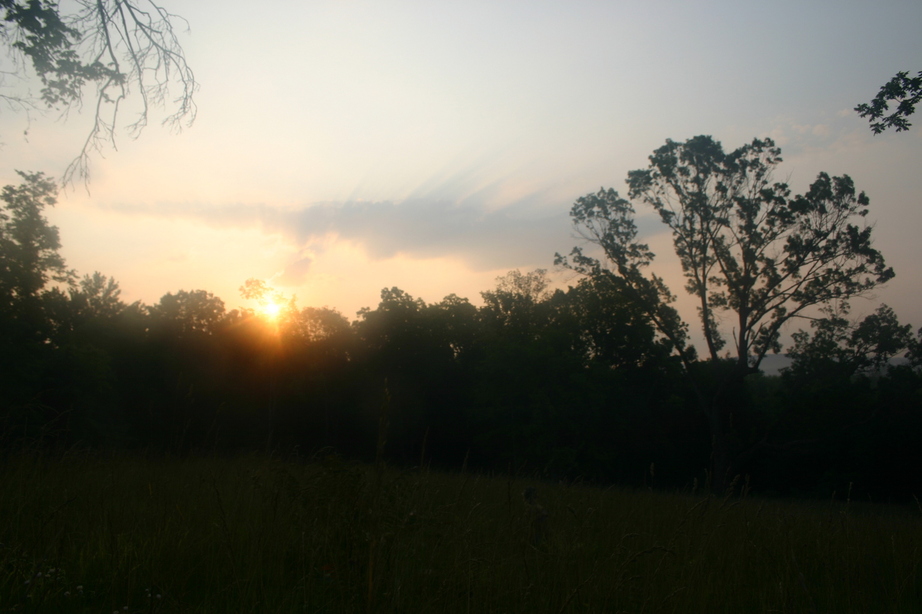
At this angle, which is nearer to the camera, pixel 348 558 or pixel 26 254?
pixel 348 558

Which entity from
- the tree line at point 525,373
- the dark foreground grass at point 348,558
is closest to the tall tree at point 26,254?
the tree line at point 525,373

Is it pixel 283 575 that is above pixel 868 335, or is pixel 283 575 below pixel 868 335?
below

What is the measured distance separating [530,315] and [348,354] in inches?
574

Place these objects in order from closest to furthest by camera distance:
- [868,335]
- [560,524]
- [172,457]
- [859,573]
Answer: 1. [859,573]
2. [560,524]
3. [172,457]
4. [868,335]

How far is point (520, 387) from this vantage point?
1300 inches

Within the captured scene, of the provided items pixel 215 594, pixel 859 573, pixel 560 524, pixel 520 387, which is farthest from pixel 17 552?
pixel 520 387

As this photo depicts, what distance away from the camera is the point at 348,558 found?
2.90 metres

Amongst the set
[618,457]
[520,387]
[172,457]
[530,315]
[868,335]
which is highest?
[530,315]

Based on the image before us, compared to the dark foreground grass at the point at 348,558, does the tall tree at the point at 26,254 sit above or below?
above

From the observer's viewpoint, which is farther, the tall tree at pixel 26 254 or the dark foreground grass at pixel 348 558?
the tall tree at pixel 26 254

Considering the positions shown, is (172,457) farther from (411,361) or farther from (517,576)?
(411,361)

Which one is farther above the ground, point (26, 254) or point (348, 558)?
point (26, 254)

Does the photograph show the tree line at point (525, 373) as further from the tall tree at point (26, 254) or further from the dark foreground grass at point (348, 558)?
the dark foreground grass at point (348, 558)

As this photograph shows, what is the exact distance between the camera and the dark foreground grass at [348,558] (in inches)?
102
